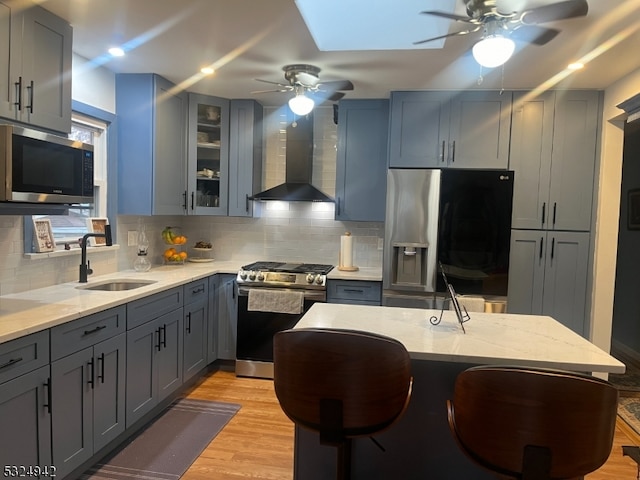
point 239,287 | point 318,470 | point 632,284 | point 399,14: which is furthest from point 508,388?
point 632,284

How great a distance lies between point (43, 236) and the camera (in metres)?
2.83

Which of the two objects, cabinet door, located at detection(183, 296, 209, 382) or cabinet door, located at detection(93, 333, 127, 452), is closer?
cabinet door, located at detection(93, 333, 127, 452)

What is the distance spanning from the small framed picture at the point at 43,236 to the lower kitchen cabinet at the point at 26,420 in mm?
1059

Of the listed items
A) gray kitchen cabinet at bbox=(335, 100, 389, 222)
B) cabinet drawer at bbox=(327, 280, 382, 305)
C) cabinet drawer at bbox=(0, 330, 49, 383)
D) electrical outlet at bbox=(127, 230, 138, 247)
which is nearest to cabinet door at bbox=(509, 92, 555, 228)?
gray kitchen cabinet at bbox=(335, 100, 389, 222)

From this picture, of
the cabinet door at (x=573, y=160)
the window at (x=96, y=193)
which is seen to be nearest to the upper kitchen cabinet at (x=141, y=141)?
the window at (x=96, y=193)

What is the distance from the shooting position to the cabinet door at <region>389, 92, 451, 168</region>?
146 inches

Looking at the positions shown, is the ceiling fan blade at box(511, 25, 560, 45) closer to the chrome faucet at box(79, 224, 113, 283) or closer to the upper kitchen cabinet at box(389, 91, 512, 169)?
the upper kitchen cabinet at box(389, 91, 512, 169)

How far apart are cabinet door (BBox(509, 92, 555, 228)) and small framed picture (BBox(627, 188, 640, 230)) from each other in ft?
5.95

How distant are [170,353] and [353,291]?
1530mm

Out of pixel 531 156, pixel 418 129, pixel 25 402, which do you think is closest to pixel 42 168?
pixel 25 402

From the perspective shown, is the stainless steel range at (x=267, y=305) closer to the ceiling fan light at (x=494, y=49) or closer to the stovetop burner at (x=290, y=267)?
the stovetop burner at (x=290, y=267)

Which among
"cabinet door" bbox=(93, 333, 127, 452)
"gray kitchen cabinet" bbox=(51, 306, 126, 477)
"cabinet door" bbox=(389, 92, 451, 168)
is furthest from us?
"cabinet door" bbox=(389, 92, 451, 168)

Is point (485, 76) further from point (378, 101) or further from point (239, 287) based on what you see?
point (239, 287)

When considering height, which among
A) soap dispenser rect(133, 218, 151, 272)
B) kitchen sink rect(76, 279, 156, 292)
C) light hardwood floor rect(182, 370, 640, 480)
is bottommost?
light hardwood floor rect(182, 370, 640, 480)
